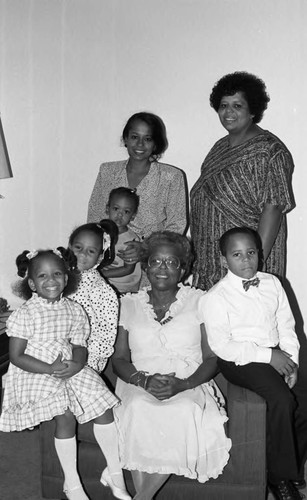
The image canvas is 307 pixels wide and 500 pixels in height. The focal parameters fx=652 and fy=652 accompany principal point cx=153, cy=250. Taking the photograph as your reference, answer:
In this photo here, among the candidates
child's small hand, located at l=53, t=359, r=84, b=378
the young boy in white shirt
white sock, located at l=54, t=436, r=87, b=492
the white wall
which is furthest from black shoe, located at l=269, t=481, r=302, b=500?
the white wall

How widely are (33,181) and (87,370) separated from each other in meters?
1.84

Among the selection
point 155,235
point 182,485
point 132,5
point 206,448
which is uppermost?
point 132,5

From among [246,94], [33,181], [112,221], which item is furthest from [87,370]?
[33,181]

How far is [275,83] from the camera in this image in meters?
3.57

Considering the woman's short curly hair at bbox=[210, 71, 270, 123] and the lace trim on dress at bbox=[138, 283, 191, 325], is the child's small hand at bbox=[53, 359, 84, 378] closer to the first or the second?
the lace trim on dress at bbox=[138, 283, 191, 325]

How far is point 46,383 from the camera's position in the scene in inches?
95.1

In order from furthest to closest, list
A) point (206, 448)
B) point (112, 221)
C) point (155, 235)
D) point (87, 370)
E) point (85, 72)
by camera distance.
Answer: point (85, 72), point (112, 221), point (155, 235), point (87, 370), point (206, 448)

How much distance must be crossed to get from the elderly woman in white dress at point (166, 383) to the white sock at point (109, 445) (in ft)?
0.09

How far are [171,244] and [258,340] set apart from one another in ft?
1.71

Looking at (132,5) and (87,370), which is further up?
(132,5)

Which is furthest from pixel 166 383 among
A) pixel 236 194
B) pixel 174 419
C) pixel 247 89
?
pixel 247 89

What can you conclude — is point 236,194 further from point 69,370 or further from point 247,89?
→ point 69,370

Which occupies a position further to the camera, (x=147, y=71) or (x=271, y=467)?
(x=147, y=71)

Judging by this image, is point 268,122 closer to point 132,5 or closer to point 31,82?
point 132,5
